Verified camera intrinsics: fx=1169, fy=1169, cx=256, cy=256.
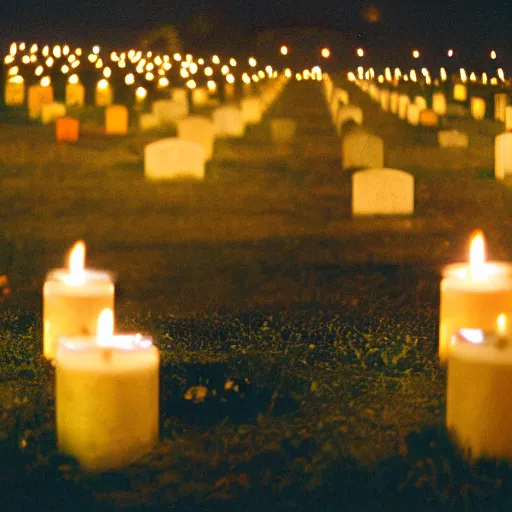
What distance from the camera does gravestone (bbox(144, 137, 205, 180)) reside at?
56.6 feet

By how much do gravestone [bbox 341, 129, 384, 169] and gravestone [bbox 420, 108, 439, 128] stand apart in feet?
36.2

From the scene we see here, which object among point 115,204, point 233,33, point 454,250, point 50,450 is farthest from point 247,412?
point 233,33

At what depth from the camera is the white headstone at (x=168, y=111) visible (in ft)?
90.4

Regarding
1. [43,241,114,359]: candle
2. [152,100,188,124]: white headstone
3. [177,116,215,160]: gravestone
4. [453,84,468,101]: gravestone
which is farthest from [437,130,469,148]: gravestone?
[453,84,468,101]: gravestone

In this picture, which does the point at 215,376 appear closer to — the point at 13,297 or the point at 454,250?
the point at 13,297

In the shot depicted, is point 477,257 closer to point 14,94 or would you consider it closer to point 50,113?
point 50,113

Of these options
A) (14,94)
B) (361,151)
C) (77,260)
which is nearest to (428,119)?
(361,151)

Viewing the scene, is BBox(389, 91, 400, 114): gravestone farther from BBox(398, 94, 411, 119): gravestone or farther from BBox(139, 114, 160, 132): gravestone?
BBox(139, 114, 160, 132): gravestone

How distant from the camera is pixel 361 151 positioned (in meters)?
18.7

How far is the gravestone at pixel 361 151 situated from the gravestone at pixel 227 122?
670 centimetres

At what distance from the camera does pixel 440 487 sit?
4.47 m

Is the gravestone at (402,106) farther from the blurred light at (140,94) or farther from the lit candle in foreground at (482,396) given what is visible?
the lit candle in foreground at (482,396)

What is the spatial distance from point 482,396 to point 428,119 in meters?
25.6

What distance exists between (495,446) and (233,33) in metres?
98.8
